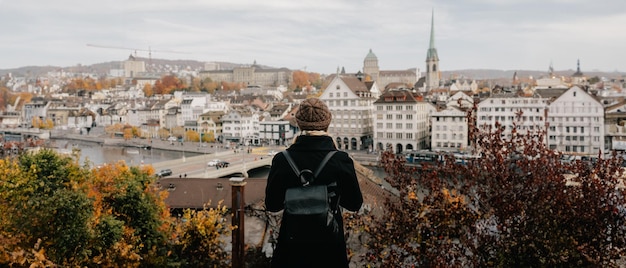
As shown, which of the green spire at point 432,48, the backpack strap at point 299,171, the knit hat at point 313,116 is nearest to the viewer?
the backpack strap at point 299,171

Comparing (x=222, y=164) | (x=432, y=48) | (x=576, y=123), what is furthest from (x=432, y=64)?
(x=222, y=164)

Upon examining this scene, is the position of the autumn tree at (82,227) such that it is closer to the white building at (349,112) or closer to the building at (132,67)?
the white building at (349,112)

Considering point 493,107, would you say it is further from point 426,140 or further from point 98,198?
point 98,198

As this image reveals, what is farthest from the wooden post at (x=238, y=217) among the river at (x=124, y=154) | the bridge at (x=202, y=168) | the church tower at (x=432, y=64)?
the church tower at (x=432, y=64)

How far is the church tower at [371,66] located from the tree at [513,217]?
93.4 m

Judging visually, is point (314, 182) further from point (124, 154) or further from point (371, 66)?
point (371, 66)

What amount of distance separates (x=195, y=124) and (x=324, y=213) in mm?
57298

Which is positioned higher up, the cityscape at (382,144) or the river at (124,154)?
the cityscape at (382,144)

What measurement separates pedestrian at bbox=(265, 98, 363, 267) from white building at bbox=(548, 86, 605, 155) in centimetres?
3609

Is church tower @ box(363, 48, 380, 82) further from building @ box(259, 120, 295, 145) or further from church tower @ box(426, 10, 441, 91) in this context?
building @ box(259, 120, 295, 145)

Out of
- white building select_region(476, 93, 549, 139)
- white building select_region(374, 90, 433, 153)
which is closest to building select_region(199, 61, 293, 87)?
white building select_region(374, 90, 433, 153)

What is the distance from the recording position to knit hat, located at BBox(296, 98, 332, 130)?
113 inches

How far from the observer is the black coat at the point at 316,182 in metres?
2.80

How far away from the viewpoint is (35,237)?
7.00m
